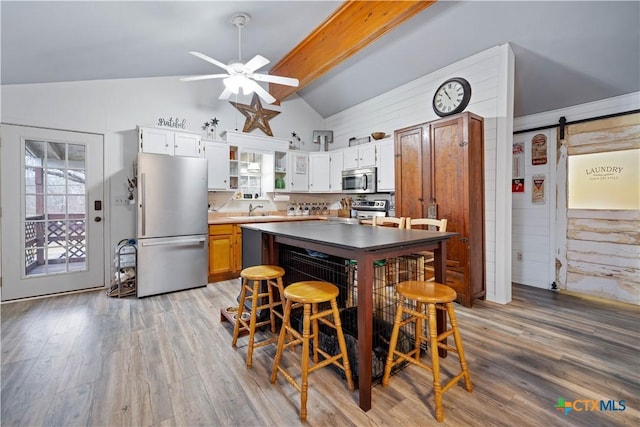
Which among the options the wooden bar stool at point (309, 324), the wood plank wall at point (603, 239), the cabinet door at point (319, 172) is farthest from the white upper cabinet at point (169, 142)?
the wood plank wall at point (603, 239)

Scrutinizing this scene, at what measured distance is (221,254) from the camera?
13.7 feet

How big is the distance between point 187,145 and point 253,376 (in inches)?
133

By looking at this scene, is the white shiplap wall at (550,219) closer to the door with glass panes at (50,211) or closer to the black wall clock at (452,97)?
the black wall clock at (452,97)

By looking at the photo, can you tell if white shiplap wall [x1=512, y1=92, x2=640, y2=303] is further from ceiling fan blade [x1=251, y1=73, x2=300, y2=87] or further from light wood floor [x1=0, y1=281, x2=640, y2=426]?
ceiling fan blade [x1=251, y1=73, x2=300, y2=87]

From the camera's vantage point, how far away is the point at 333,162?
5492 millimetres

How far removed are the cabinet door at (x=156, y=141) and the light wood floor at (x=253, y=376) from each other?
6.94ft

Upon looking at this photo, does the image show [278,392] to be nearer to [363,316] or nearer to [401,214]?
[363,316]

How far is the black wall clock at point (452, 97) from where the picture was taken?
3.42 metres

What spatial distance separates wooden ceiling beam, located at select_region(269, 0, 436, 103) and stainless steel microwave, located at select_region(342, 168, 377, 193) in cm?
166

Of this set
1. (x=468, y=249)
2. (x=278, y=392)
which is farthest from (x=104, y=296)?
(x=468, y=249)

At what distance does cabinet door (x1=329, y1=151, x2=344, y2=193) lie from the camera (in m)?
5.34

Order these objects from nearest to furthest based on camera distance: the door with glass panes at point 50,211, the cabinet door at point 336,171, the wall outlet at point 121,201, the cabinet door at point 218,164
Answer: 1. the door with glass panes at point 50,211
2. the wall outlet at point 121,201
3. the cabinet door at point 218,164
4. the cabinet door at point 336,171

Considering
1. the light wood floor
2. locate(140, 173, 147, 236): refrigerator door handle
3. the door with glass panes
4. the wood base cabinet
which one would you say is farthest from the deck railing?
the wood base cabinet

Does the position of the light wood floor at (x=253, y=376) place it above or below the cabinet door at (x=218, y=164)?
below
